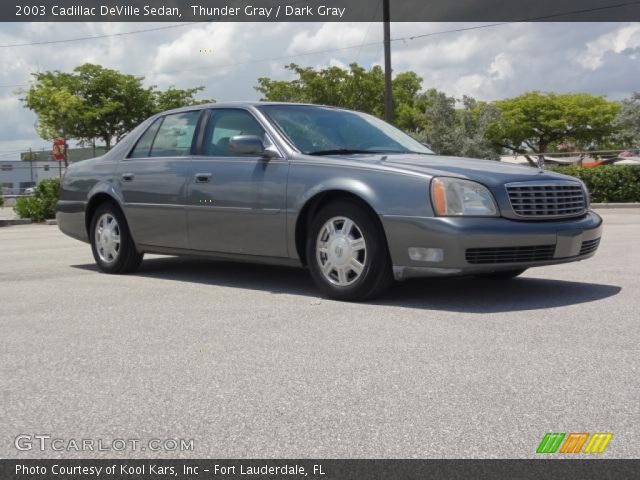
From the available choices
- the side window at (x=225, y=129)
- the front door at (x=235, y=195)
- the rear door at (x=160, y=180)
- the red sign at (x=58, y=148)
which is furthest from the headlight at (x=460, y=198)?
the red sign at (x=58, y=148)

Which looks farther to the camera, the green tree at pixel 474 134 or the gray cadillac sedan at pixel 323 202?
the green tree at pixel 474 134

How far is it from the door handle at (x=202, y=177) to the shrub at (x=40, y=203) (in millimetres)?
15997

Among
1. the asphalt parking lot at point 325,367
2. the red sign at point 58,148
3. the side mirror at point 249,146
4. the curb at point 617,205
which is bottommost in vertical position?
the curb at point 617,205

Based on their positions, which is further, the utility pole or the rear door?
the utility pole

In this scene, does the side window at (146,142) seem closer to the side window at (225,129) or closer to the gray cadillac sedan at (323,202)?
the gray cadillac sedan at (323,202)

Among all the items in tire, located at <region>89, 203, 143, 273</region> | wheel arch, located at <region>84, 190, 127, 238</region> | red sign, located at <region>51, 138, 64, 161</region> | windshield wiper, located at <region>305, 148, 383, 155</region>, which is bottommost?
tire, located at <region>89, 203, 143, 273</region>

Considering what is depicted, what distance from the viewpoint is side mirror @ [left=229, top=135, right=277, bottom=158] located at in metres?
6.71

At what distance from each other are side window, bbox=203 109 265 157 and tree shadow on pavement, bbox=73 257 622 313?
113cm

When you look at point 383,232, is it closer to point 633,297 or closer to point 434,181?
point 434,181

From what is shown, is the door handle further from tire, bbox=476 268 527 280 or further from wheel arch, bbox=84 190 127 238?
tire, bbox=476 268 527 280

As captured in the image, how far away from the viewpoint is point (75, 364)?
4359 millimetres

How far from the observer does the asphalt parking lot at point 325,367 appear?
3.16 meters

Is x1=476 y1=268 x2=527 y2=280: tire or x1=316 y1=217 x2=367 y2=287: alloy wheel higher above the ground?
x1=316 y1=217 x2=367 y2=287: alloy wheel
